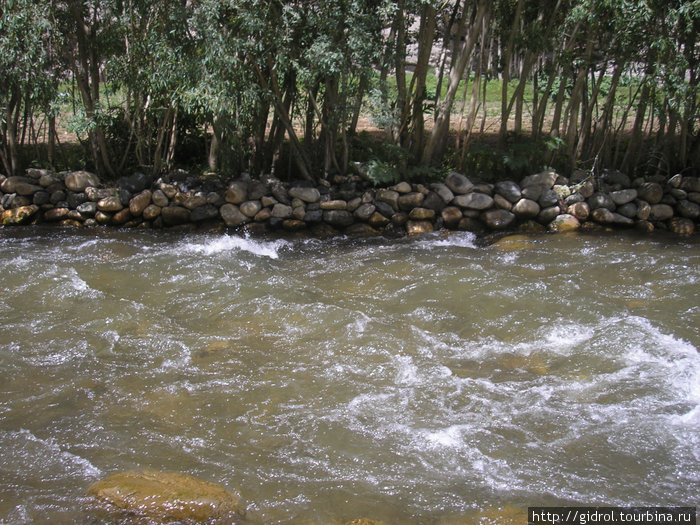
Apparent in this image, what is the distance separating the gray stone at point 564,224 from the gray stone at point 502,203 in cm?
62

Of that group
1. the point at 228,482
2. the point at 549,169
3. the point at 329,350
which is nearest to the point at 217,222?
the point at 329,350

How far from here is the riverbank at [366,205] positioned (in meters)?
8.01

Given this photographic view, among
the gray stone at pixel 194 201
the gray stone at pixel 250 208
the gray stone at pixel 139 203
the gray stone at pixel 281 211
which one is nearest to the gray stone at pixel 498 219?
the gray stone at pixel 281 211

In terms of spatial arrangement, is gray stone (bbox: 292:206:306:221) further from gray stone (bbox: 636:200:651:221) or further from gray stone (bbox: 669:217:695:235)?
gray stone (bbox: 669:217:695:235)

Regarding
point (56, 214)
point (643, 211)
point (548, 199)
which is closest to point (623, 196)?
point (643, 211)

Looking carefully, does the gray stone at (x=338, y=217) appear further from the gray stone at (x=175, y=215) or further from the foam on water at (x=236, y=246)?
the gray stone at (x=175, y=215)

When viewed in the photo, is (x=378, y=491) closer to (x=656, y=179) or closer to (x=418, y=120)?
(x=418, y=120)

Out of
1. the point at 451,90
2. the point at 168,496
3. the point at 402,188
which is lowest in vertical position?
the point at 168,496

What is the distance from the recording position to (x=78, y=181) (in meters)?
8.30

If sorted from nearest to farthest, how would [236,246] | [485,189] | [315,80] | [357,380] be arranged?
[357,380]
[236,246]
[315,80]
[485,189]

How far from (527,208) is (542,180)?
A: 0.51 metres

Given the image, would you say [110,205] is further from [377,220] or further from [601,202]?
[601,202]

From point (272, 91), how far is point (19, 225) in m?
3.90

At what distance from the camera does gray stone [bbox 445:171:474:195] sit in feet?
26.7
